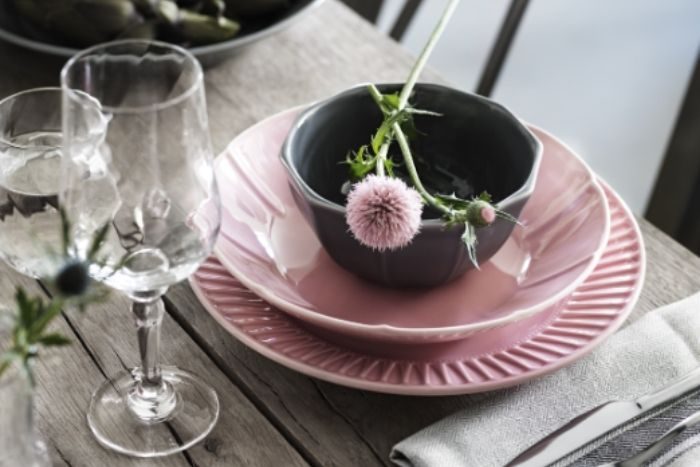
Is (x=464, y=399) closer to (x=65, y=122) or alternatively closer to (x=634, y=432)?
(x=634, y=432)

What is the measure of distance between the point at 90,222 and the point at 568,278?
308 mm

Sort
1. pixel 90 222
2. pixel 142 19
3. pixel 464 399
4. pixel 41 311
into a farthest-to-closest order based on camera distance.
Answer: pixel 142 19
pixel 464 399
pixel 90 222
pixel 41 311

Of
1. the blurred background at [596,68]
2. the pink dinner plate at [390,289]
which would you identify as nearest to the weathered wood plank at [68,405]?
the pink dinner plate at [390,289]

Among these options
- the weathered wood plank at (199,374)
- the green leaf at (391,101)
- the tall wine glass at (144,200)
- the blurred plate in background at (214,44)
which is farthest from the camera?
the blurred plate in background at (214,44)

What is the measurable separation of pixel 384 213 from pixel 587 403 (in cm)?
17

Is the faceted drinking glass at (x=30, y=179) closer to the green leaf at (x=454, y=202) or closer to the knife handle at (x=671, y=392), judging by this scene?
the green leaf at (x=454, y=202)

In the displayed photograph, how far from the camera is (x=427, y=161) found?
778mm

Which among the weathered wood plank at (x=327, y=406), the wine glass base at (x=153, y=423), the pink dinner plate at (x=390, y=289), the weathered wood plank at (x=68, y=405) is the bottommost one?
the weathered wood plank at (x=68, y=405)

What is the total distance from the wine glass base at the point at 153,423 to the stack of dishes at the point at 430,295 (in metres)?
0.04

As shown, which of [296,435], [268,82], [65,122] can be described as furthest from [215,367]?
[268,82]

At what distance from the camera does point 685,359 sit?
0.66 meters

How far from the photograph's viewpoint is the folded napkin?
59 cm

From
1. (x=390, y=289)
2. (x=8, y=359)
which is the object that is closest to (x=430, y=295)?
(x=390, y=289)

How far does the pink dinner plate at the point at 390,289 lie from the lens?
658mm
